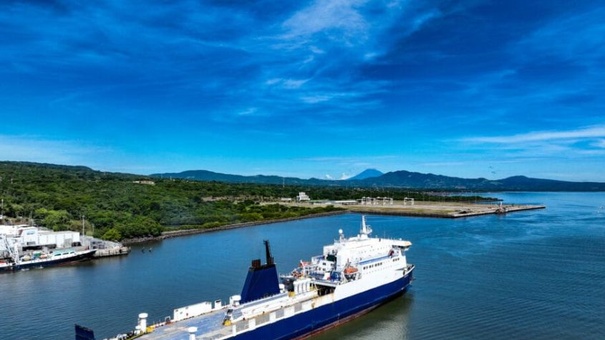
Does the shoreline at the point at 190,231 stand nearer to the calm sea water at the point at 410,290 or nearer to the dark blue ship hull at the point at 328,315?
the calm sea water at the point at 410,290

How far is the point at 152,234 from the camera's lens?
4350cm

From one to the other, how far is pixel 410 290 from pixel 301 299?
297 inches

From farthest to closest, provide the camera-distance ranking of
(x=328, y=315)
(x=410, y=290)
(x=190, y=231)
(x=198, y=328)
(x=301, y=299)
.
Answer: (x=190, y=231)
(x=410, y=290)
(x=301, y=299)
(x=328, y=315)
(x=198, y=328)

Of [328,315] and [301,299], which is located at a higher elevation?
[301,299]

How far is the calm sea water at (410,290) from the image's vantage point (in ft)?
58.6

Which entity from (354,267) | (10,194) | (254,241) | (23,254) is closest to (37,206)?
(10,194)

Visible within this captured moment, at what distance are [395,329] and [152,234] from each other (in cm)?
3083

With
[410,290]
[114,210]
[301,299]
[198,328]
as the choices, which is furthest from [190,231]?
[198,328]

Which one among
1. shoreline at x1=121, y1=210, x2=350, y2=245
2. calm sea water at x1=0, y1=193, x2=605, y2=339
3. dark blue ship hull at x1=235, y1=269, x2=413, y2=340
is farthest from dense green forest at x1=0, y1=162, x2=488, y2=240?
dark blue ship hull at x1=235, y1=269, x2=413, y2=340

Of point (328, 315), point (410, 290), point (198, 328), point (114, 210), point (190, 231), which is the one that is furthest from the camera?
point (114, 210)

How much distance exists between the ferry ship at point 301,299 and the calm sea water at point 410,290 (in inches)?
36.5

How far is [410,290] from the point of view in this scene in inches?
920

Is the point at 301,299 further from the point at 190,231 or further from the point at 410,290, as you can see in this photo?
the point at 190,231

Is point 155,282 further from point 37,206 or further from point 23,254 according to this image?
point 37,206
